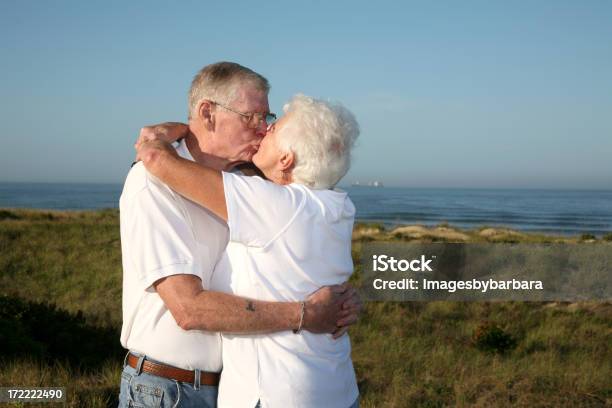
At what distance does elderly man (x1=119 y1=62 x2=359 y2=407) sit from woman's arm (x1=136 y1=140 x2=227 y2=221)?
0.36ft

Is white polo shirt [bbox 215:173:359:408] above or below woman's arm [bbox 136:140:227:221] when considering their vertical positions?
below

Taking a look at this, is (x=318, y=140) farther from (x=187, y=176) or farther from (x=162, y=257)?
(x=162, y=257)

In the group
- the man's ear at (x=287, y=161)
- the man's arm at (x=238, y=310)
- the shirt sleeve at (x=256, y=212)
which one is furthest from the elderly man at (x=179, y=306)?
the man's ear at (x=287, y=161)

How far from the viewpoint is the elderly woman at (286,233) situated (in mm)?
2160

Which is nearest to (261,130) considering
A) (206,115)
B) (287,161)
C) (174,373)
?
(206,115)

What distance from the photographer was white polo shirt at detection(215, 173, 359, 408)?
7.06 feet

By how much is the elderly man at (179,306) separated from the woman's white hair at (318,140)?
16.5 inches

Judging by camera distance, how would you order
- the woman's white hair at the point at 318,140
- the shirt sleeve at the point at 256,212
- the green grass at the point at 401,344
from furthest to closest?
1. the green grass at the point at 401,344
2. the woman's white hair at the point at 318,140
3. the shirt sleeve at the point at 256,212

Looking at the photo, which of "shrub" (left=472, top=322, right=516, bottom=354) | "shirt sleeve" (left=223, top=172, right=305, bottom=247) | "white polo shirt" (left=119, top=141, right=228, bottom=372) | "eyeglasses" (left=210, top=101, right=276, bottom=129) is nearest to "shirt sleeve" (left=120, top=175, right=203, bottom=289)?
"white polo shirt" (left=119, top=141, right=228, bottom=372)

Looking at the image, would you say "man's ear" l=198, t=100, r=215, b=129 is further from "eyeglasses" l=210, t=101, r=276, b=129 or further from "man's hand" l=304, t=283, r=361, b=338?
"man's hand" l=304, t=283, r=361, b=338

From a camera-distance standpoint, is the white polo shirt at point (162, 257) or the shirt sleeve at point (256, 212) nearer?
the shirt sleeve at point (256, 212)

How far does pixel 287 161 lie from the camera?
2.30 metres

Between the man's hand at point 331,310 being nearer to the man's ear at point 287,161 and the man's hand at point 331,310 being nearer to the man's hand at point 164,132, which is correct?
the man's ear at point 287,161

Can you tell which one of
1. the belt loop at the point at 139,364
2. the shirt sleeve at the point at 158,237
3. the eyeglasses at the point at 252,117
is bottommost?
the belt loop at the point at 139,364
